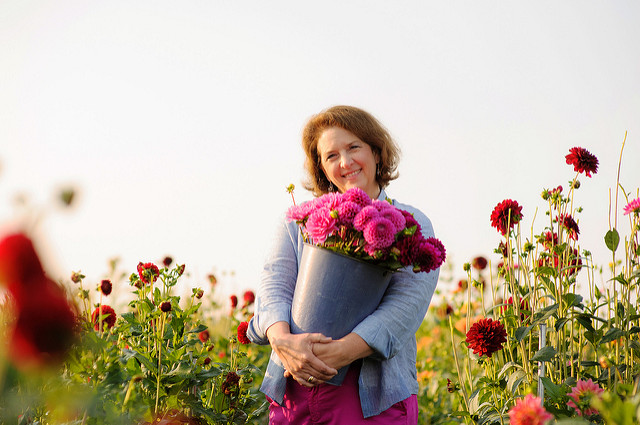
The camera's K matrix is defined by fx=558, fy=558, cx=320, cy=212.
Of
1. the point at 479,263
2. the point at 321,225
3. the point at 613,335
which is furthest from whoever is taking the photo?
the point at 479,263

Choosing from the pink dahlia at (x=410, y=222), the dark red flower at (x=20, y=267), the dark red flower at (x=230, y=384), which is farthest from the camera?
the dark red flower at (x=230, y=384)

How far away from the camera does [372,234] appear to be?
1559 mm

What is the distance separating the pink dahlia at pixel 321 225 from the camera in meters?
1.65

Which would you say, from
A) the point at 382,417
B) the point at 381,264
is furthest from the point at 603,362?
the point at 382,417

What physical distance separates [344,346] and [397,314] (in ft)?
0.73

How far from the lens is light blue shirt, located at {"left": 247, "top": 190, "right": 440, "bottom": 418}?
179 cm

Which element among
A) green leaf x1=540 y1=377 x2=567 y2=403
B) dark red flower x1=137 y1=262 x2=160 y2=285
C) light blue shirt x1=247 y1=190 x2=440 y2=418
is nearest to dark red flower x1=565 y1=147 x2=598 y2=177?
light blue shirt x1=247 y1=190 x2=440 y2=418

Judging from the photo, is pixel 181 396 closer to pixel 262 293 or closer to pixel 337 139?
pixel 262 293

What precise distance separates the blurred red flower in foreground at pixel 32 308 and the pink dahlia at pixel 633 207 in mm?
2285

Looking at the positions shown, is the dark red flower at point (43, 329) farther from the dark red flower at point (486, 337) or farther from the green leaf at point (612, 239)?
the green leaf at point (612, 239)

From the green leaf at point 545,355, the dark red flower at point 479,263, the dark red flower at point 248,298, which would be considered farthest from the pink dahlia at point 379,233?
the dark red flower at point 248,298

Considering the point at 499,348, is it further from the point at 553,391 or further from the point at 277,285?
the point at 277,285

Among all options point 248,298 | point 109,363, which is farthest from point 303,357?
point 248,298

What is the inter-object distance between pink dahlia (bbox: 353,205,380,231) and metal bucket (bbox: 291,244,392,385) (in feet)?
0.38
